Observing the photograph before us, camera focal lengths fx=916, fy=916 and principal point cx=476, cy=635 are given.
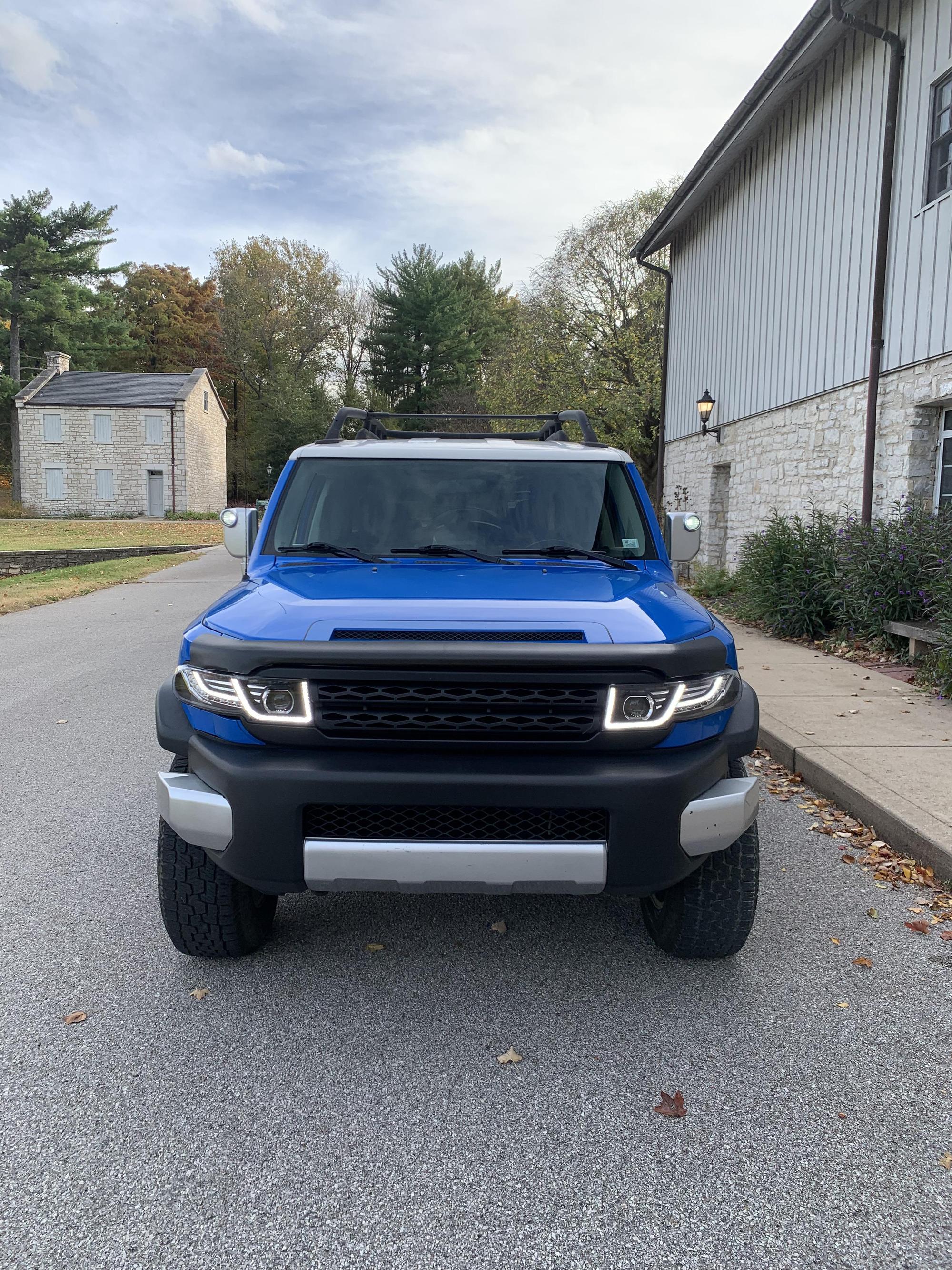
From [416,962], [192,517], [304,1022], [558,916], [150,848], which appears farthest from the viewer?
[192,517]

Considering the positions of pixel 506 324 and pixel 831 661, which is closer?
pixel 831 661

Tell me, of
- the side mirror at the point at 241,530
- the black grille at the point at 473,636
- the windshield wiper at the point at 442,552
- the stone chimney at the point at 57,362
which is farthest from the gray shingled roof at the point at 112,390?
the black grille at the point at 473,636

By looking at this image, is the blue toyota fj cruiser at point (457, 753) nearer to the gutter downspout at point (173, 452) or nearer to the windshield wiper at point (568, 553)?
the windshield wiper at point (568, 553)

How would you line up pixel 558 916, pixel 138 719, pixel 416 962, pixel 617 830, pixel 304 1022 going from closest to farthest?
pixel 617 830 → pixel 304 1022 → pixel 416 962 → pixel 558 916 → pixel 138 719

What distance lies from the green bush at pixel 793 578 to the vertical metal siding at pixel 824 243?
2076mm

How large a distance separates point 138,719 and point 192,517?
42.4m

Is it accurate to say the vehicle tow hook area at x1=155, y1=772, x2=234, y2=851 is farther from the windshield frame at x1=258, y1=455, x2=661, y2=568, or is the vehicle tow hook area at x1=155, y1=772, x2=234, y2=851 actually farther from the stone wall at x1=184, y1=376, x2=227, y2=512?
the stone wall at x1=184, y1=376, x2=227, y2=512

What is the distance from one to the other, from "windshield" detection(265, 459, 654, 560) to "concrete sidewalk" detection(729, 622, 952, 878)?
5.92 feet

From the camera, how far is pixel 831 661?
873 centimetres

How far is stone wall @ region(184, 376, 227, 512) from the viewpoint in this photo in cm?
4869

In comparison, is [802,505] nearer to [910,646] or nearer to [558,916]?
[910,646]

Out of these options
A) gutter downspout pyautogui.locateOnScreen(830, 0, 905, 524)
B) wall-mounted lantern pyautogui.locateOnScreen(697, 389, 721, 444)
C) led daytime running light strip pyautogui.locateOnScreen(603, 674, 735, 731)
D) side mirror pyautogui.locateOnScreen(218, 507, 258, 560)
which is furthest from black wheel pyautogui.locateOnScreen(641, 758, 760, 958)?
wall-mounted lantern pyautogui.locateOnScreen(697, 389, 721, 444)

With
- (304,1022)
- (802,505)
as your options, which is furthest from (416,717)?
(802,505)

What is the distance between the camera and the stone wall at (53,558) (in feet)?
86.2
